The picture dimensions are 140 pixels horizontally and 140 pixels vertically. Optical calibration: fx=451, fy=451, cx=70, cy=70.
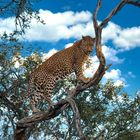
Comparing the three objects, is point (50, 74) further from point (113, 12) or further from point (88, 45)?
point (113, 12)

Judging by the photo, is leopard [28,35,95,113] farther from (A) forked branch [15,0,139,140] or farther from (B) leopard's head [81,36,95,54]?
(A) forked branch [15,0,139,140]

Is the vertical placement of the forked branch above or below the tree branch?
below

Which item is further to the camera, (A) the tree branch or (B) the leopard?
(B) the leopard

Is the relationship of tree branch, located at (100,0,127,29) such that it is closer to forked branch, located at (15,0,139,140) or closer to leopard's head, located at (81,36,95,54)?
forked branch, located at (15,0,139,140)

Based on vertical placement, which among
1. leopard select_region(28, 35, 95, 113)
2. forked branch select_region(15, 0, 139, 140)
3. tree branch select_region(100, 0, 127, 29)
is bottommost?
forked branch select_region(15, 0, 139, 140)

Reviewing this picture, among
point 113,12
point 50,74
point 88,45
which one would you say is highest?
point 88,45

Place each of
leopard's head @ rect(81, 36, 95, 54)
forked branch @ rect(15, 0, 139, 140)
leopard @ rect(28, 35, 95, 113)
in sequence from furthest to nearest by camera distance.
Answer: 1. leopard's head @ rect(81, 36, 95, 54)
2. leopard @ rect(28, 35, 95, 113)
3. forked branch @ rect(15, 0, 139, 140)

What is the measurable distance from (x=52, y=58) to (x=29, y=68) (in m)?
4.31

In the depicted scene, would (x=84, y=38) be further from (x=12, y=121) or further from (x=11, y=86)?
(x=12, y=121)

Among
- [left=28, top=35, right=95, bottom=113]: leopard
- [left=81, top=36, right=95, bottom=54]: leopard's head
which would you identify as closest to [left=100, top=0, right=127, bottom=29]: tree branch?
[left=28, top=35, right=95, bottom=113]: leopard

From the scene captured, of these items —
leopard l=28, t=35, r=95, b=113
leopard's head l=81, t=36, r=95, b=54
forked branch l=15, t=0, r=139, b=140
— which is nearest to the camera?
forked branch l=15, t=0, r=139, b=140

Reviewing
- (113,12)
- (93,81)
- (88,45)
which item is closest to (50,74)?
(88,45)

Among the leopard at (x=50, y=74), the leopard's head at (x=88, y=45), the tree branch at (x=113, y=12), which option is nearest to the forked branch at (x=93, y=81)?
the tree branch at (x=113, y=12)

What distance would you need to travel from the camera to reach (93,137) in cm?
1745
